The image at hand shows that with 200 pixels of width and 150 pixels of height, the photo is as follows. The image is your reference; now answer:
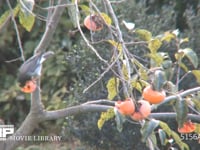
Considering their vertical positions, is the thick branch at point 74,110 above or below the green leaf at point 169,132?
above

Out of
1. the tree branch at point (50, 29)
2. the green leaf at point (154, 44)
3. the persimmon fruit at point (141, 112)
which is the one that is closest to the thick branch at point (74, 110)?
the tree branch at point (50, 29)

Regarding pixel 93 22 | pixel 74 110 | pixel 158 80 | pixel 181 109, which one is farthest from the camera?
pixel 74 110

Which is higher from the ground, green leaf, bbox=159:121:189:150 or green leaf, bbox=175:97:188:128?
green leaf, bbox=175:97:188:128

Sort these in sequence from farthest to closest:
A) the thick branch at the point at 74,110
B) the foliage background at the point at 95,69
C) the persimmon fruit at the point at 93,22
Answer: the foliage background at the point at 95,69, the thick branch at the point at 74,110, the persimmon fruit at the point at 93,22

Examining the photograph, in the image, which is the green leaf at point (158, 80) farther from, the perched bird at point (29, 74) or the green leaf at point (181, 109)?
the perched bird at point (29, 74)

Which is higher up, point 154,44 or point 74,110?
point 154,44

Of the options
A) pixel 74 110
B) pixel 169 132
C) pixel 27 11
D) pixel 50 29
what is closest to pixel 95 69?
pixel 74 110

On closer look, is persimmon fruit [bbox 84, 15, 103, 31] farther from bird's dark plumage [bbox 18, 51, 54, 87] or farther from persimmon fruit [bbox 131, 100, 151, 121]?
persimmon fruit [bbox 131, 100, 151, 121]

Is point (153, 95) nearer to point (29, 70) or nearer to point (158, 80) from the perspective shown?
point (158, 80)

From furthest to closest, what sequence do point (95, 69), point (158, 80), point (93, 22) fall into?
point (95, 69) < point (93, 22) < point (158, 80)

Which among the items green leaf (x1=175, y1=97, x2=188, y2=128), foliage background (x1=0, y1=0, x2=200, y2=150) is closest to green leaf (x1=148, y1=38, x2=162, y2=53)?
green leaf (x1=175, y1=97, x2=188, y2=128)

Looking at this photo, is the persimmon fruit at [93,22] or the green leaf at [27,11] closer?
the green leaf at [27,11]

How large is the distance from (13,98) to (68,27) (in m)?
0.75

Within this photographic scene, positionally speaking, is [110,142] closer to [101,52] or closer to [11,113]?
[101,52]
